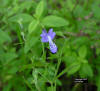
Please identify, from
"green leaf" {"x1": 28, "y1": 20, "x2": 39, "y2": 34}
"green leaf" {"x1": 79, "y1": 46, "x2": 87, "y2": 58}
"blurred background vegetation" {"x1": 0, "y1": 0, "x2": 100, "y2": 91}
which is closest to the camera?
"green leaf" {"x1": 28, "y1": 20, "x2": 39, "y2": 34}

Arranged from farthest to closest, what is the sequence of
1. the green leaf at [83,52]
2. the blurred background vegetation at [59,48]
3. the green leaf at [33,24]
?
the green leaf at [83,52] < the blurred background vegetation at [59,48] < the green leaf at [33,24]

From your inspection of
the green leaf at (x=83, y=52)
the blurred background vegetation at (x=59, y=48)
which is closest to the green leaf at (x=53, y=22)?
the blurred background vegetation at (x=59, y=48)

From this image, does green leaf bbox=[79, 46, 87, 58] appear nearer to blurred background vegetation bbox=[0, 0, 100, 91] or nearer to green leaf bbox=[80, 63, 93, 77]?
blurred background vegetation bbox=[0, 0, 100, 91]

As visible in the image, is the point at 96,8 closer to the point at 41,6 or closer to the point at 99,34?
the point at 99,34

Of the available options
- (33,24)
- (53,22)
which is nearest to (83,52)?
(53,22)

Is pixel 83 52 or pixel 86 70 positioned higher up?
pixel 83 52

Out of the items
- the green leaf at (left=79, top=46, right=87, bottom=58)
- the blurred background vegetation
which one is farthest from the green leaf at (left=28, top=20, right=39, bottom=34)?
the green leaf at (left=79, top=46, right=87, bottom=58)

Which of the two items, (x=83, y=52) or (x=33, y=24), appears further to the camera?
(x=83, y=52)

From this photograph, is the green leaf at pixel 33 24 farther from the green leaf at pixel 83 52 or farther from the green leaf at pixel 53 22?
the green leaf at pixel 83 52

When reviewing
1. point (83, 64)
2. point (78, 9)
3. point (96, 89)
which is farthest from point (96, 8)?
point (96, 89)

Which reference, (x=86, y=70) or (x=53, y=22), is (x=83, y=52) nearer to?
(x=86, y=70)

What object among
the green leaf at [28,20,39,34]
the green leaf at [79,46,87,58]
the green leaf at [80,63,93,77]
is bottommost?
the green leaf at [80,63,93,77]
